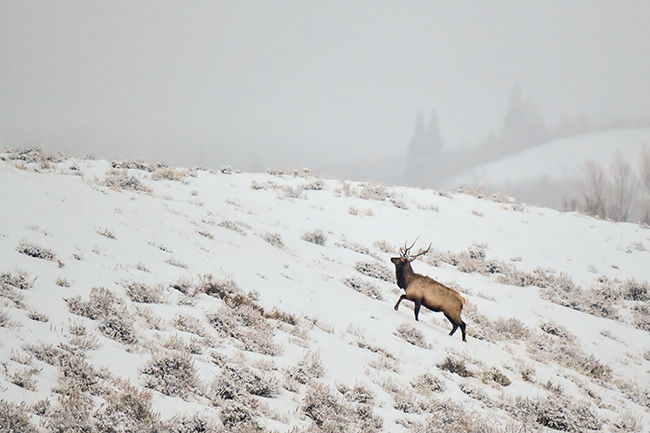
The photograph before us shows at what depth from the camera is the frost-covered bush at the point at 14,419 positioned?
357 centimetres

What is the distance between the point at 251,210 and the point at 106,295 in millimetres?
12387

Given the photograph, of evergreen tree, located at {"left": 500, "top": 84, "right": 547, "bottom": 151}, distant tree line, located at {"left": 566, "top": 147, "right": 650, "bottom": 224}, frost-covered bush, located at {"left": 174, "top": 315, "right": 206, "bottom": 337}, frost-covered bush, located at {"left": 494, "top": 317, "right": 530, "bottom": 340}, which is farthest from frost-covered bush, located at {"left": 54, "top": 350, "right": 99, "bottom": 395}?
evergreen tree, located at {"left": 500, "top": 84, "right": 547, "bottom": 151}

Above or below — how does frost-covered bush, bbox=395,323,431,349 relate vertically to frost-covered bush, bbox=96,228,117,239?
below

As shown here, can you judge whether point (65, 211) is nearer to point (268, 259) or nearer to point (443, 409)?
point (268, 259)

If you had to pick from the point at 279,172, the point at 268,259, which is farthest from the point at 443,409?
the point at 279,172

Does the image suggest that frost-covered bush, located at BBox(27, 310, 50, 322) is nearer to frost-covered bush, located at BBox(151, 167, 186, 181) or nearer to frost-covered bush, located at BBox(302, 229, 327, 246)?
frost-covered bush, located at BBox(302, 229, 327, 246)

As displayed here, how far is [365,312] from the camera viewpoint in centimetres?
991

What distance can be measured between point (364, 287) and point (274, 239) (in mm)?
3604

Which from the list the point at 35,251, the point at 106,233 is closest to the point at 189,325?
the point at 35,251

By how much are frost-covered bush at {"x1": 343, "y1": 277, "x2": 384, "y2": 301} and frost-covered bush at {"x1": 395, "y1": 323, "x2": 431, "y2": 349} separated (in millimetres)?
2686

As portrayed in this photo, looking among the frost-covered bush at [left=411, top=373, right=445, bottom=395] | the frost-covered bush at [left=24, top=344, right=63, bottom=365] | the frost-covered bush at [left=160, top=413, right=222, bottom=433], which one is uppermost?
the frost-covered bush at [left=24, top=344, right=63, bottom=365]

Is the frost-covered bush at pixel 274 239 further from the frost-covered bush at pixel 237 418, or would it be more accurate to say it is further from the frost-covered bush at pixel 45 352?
the frost-covered bush at pixel 45 352

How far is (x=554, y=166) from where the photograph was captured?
121625mm

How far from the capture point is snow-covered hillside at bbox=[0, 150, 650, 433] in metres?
4.83
